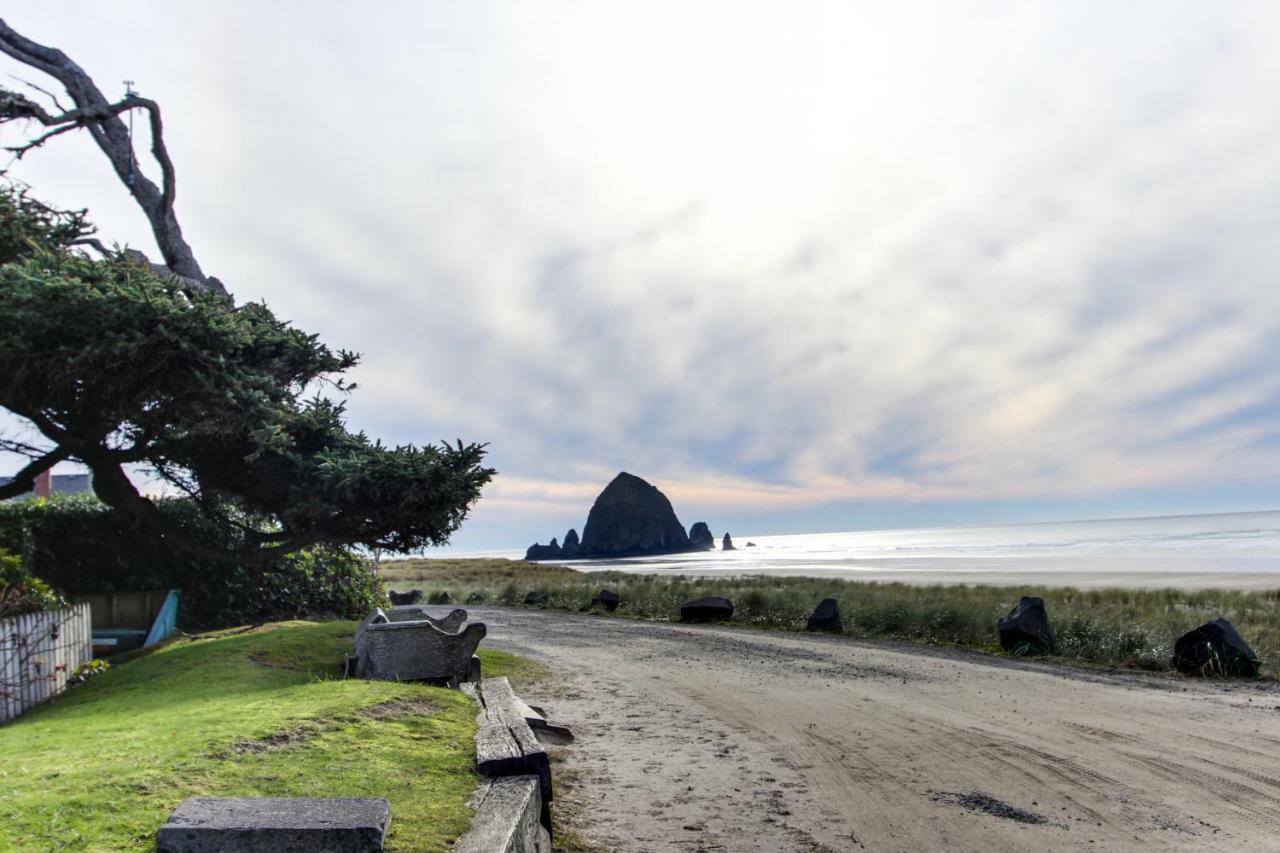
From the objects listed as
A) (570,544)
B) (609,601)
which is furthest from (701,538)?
(609,601)

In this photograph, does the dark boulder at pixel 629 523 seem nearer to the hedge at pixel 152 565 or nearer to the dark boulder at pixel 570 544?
the dark boulder at pixel 570 544

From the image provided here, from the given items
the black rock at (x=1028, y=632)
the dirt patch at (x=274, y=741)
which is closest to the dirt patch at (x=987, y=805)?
the dirt patch at (x=274, y=741)

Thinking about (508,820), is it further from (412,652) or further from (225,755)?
(412,652)

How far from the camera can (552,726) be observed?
7785 millimetres

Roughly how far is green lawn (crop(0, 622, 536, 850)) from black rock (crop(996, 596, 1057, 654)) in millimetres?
11693

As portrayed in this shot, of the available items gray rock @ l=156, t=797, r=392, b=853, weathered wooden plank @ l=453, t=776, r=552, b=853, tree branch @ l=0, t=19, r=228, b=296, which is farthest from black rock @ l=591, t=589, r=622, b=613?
gray rock @ l=156, t=797, r=392, b=853

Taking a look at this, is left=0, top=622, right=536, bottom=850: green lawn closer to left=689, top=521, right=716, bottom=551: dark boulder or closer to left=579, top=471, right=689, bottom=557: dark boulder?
left=579, top=471, right=689, bottom=557: dark boulder

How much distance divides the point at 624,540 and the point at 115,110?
133 meters

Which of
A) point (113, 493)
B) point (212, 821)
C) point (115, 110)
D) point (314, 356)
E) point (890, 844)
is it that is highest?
point (115, 110)

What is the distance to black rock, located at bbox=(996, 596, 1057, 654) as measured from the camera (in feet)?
47.7

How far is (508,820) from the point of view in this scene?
4082 millimetres

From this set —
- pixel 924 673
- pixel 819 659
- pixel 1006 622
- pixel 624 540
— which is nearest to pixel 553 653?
pixel 819 659

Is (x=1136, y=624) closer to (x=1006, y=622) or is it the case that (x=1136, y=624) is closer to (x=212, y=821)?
(x=1006, y=622)

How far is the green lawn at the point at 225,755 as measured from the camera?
3580mm
